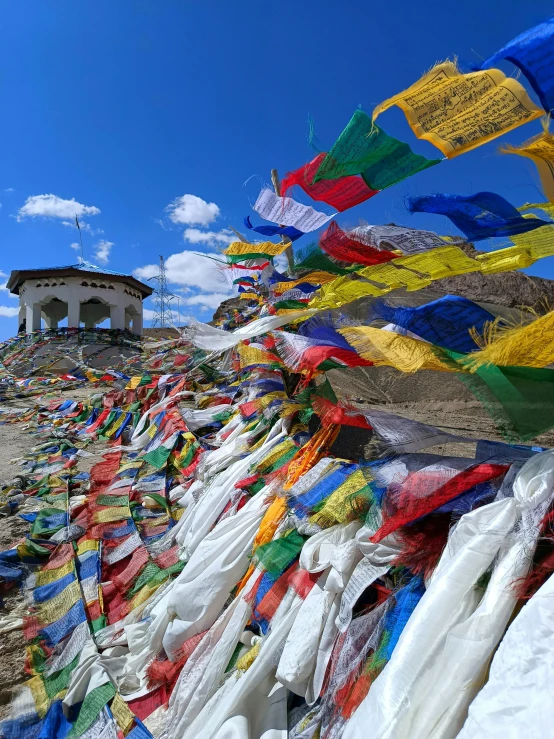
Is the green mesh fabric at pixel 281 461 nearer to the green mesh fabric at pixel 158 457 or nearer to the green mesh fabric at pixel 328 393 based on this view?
the green mesh fabric at pixel 328 393

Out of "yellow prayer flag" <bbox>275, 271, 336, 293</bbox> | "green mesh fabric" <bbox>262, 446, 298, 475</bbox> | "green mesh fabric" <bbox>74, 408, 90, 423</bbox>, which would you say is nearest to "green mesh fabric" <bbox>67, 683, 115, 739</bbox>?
"green mesh fabric" <bbox>262, 446, 298, 475</bbox>

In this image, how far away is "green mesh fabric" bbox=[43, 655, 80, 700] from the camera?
2.48 meters

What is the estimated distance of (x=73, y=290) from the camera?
18.8 m

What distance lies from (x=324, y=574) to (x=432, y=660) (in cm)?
76

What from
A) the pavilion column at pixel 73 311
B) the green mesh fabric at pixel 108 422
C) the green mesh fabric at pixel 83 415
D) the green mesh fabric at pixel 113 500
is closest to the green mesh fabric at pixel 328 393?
the green mesh fabric at pixel 113 500

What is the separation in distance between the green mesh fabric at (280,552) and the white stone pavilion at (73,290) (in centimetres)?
1793

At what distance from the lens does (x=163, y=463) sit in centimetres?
536

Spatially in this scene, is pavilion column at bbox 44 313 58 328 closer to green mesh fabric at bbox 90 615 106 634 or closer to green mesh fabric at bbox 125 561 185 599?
green mesh fabric at bbox 125 561 185 599

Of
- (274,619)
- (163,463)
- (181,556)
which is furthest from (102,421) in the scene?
(274,619)

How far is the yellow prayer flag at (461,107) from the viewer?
Answer: 1.54 meters

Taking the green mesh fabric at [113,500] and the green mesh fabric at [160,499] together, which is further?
the green mesh fabric at [113,500]

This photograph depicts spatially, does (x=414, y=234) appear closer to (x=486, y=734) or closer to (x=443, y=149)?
(x=443, y=149)

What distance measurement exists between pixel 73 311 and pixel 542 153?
63.0ft

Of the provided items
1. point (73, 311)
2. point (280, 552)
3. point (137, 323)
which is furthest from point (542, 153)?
point (137, 323)
